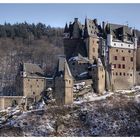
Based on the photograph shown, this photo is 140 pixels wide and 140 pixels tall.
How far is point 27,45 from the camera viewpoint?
5039 inches

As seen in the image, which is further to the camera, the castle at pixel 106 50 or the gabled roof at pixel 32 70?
the castle at pixel 106 50

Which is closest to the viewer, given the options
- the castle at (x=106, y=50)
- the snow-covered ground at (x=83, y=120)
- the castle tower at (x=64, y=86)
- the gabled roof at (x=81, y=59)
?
the snow-covered ground at (x=83, y=120)

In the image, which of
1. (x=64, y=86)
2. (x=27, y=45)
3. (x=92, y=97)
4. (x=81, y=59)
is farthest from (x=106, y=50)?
(x=27, y=45)

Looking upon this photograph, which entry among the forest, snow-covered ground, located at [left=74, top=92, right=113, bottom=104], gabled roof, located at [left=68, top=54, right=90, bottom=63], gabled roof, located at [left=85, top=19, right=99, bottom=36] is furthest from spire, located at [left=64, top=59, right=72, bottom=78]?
the forest

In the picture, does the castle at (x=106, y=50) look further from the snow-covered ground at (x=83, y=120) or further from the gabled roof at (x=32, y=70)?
the snow-covered ground at (x=83, y=120)

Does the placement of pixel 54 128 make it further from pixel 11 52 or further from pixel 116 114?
pixel 11 52

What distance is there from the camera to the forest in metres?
114

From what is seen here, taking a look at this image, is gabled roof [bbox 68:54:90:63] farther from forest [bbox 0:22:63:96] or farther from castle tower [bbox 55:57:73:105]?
forest [bbox 0:22:63:96]

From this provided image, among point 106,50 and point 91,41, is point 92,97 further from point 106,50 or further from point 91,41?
point 91,41

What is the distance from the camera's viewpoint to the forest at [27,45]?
11363 cm

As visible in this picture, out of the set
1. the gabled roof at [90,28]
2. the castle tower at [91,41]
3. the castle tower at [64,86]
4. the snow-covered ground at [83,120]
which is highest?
the gabled roof at [90,28]

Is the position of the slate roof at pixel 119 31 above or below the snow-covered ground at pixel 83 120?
above

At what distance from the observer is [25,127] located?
67188 millimetres

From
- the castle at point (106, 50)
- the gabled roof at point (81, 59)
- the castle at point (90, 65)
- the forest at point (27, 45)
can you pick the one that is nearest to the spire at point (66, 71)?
the castle at point (90, 65)
